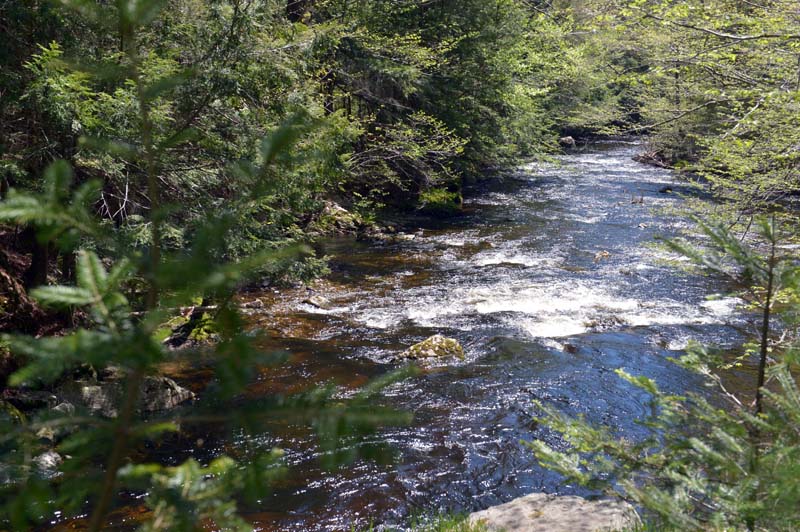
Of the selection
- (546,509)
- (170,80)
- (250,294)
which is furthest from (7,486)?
(250,294)

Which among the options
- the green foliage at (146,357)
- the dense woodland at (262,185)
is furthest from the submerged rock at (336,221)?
the green foliage at (146,357)

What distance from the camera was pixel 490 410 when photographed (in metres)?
8.22

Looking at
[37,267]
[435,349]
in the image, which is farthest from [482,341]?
[37,267]

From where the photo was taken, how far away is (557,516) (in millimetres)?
5172

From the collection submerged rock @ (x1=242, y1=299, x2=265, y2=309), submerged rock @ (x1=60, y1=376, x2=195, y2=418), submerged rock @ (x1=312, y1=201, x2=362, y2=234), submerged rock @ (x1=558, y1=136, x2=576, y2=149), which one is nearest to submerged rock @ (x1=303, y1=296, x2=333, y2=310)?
submerged rock @ (x1=242, y1=299, x2=265, y2=309)

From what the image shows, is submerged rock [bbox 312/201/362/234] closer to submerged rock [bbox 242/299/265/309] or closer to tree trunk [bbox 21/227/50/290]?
submerged rock [bbox 242/299/265/309]

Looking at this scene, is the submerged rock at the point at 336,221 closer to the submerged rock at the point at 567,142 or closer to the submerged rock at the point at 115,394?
the submerged rock at the point at 115,394

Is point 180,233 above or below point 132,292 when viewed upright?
above

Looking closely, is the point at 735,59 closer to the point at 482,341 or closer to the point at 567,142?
the point at 482,341

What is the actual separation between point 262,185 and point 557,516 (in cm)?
454

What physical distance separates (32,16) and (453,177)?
13.4 meters

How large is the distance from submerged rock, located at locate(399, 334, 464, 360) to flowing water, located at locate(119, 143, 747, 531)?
0.23 meters

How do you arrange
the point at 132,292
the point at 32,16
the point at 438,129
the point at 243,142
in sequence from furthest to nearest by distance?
the point at 438,129 → the point at 243,142 → the point at 132,292 → the point at 32,16

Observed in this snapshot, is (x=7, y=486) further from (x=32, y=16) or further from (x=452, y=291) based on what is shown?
(x=452, y=291)
